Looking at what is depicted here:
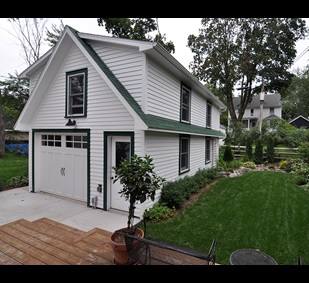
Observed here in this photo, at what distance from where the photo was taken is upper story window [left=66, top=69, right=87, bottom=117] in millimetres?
6633

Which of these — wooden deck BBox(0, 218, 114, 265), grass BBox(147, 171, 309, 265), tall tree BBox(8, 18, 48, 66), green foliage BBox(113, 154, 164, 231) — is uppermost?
tall tree BBox(8, 18, 48, 66)

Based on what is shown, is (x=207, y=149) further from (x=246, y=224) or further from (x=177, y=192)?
(x=246, y=224)

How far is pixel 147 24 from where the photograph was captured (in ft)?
47.9

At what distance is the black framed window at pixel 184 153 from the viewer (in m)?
8.30

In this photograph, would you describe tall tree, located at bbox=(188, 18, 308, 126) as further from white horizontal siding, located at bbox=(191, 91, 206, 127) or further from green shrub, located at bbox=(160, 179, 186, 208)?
green shrub, located at bbox=(160, 179, 186, 208)

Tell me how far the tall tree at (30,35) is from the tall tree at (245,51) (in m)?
16.8

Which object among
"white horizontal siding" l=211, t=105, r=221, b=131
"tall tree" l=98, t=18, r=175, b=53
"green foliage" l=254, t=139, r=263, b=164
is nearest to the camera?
"white horizontal siding" l=211, t=105, r=221, b=131

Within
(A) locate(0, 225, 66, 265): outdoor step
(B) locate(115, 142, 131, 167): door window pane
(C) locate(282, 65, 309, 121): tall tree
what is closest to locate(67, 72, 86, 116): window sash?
(B) locate(115, 142, 131, 167): door window pane

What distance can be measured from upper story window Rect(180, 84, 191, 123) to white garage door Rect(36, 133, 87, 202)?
4.25 meters

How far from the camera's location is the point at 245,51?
24047mm

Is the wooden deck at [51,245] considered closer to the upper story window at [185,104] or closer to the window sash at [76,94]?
the window sash at [76,94]

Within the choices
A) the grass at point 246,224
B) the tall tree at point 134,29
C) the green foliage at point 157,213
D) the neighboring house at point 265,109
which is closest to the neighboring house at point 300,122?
the neighboring house at point 265,109

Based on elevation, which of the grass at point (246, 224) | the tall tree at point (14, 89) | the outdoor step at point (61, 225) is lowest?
the grass at point (246, 224)

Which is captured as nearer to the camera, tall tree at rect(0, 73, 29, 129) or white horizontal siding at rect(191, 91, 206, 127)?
white horizontal siding at rect(191, 91, 206, 127)
